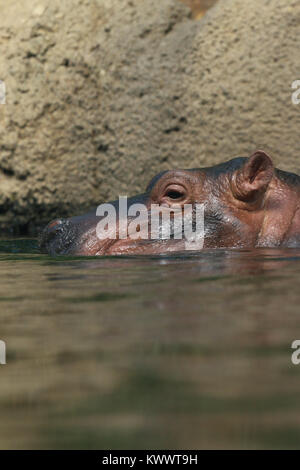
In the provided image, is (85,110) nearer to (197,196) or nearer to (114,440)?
(197,196)

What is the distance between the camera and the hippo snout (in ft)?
14.4

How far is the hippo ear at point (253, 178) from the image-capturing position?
4387mm

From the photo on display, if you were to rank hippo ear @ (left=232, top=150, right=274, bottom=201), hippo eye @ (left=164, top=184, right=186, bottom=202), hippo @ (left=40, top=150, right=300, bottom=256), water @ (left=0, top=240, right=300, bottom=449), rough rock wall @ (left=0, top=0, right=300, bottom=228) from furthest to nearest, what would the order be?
rough rock wall @ (left=0, top=0, right=300, bottom=228), hippo eye @ (left=164, top=184, right=186, bottom=202), hippo ear @ (left=232, top=150, right=274, bottom=201), hippo @ (left=40, top=150, right=300, bottom=256), water @ (left=0, top=240, right=300, bottom=449)

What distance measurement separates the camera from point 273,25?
6.55 metres

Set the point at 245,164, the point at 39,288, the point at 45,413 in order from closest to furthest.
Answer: the point at 45,413 → the point at 39,288 → the point at 245,164

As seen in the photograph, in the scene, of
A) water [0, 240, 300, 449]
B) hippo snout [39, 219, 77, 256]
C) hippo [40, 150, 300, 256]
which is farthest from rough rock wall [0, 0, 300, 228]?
water [0, 240, 300, 449]

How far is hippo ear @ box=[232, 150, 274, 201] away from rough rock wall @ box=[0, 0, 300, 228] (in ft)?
7.23

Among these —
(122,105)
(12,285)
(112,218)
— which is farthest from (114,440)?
(122,105)

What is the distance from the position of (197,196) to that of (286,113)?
7.86 ft

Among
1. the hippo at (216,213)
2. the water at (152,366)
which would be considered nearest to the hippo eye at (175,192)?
the hippo at (216,213)

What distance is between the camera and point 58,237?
14.6 ft

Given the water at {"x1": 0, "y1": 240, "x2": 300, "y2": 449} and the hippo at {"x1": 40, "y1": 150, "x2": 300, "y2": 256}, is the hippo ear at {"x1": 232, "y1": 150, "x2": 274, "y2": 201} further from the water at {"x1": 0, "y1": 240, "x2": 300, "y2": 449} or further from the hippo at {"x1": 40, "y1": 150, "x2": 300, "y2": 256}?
the water at {"x1": 0, "y1": 240, "x2": 300, "y2": 449}

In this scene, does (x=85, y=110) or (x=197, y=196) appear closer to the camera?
(x=197, y=196)

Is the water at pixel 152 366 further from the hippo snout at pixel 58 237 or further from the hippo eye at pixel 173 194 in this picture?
the hippo eye at pixel 173 194
